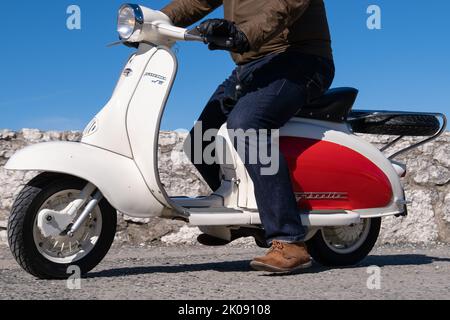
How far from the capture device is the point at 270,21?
3412 mm

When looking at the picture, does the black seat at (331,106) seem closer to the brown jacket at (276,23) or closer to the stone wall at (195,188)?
the brown jacket at (276,23)

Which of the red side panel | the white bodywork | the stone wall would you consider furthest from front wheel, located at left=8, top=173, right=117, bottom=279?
the stone wall

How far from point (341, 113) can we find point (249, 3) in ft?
2.45

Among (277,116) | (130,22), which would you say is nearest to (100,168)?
(130,22)

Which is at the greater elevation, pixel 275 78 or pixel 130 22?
pixel 130 22

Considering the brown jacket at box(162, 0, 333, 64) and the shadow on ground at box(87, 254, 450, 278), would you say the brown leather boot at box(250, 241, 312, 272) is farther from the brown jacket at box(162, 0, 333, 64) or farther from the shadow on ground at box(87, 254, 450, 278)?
the brown jacket at box(162, 0, 333, 64)

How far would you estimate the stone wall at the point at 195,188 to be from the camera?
539 cm

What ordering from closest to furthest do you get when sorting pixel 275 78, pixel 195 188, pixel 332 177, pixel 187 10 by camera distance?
pixel 275 78, pixel 332 177, pixel 187 10, pixel 195 188

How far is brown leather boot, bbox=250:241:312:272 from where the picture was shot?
3.52 metres

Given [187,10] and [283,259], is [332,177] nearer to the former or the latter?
[283,259]

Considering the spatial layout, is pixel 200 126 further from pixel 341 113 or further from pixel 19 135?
pixel 19 135

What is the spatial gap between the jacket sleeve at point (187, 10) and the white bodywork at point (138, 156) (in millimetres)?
445
